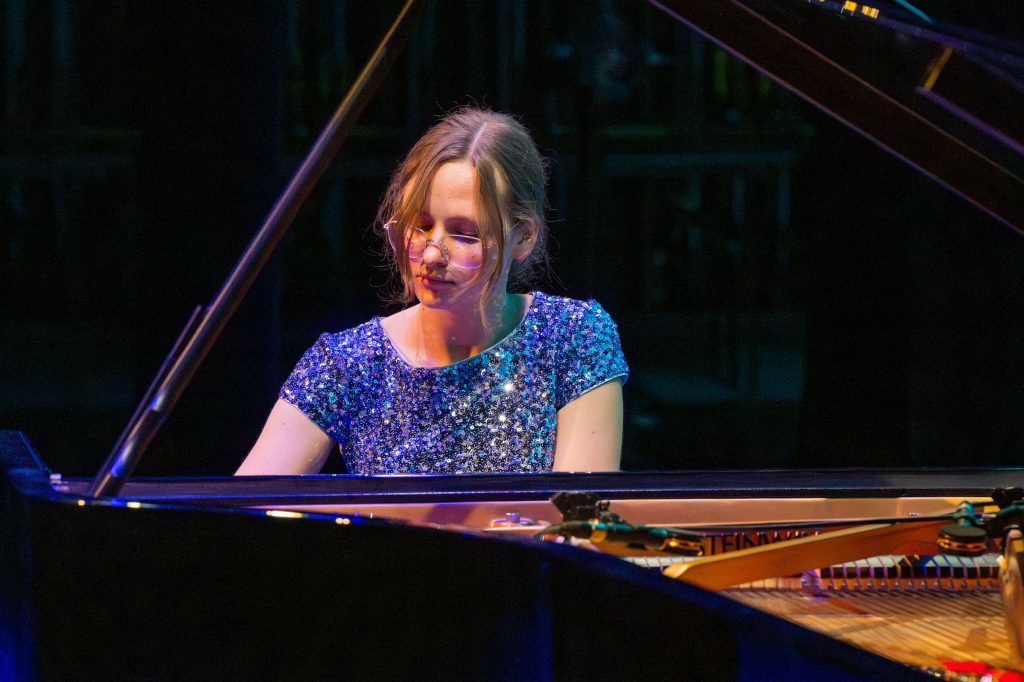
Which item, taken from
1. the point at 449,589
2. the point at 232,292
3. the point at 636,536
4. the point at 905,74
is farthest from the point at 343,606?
the point at 905,74

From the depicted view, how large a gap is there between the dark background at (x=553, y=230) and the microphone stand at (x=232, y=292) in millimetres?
1489

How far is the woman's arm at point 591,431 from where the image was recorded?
2.16 meters

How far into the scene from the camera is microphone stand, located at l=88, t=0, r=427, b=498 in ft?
4.51

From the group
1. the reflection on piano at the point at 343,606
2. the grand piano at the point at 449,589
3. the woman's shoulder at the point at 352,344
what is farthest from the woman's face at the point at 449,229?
the reflection on piano at the point at 343,606

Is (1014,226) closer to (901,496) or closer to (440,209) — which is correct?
(901,496)

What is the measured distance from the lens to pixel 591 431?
2.19 meters

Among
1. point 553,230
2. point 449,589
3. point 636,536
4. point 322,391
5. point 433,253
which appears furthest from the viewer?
point 553,230

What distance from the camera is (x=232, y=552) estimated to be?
1128mm

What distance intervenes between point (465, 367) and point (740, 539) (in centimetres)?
82

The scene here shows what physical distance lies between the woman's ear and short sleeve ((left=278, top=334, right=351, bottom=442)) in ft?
1.28

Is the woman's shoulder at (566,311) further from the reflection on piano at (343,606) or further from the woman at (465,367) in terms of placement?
the reflection on piano at (343,606)

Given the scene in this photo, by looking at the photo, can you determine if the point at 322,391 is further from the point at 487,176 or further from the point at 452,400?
the point at 487,176

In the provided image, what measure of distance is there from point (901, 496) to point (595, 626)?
85 cm

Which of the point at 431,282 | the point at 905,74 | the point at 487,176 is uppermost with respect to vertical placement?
the point at 905,74
